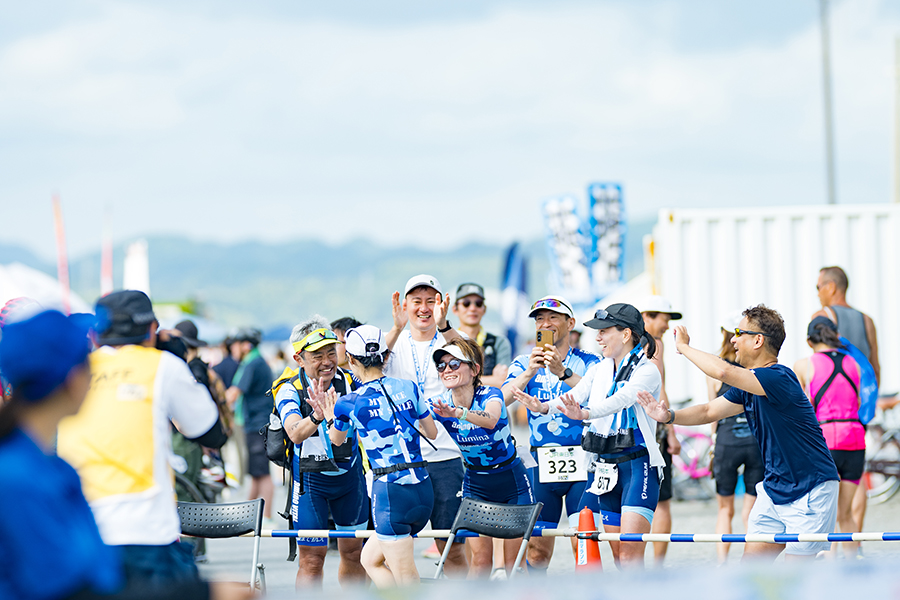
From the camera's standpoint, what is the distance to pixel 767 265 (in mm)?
10680

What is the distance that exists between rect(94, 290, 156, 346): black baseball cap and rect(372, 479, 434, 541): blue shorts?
2144mm

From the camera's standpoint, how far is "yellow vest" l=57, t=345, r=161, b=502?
335cm

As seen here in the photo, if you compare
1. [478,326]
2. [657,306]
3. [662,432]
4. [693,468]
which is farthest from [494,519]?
[693,468]

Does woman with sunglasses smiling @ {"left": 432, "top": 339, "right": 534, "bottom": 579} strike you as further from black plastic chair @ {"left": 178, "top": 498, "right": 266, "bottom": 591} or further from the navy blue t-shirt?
the navy blue t-shirt

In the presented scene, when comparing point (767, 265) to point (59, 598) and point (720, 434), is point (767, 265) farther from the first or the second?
point (59, 598)

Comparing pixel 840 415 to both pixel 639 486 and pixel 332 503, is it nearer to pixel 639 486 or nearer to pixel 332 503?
pixel 639 486

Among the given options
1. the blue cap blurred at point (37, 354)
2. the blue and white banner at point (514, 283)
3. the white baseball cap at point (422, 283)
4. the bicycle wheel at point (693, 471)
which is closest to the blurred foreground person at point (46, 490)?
the blue cap blurred at point (37, 354)

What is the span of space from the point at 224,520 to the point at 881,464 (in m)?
7.90

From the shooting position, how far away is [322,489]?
19.9ft

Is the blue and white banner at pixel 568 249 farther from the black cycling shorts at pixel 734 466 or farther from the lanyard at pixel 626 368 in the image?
the lanyard at pixel 626 368

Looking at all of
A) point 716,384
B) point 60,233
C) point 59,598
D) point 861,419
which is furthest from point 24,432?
point 60,233

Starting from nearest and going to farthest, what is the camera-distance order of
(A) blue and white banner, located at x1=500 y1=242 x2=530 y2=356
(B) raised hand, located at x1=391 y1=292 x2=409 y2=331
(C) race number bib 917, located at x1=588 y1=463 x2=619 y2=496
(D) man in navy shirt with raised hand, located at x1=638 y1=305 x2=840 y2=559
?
1. (D) man in navy shirt with raised hand, located at x1=638 y1=305 x2=840 y2=559
2. (C) race number bib 917, located at x1=588 y1=463 x2=619 y2=496
3. (B) raised hand, located at x1=391 y1=292 x2=409 y2=331
4. (A) blue and white banner, located at x1=500 y1=242 x2=530 y2=356

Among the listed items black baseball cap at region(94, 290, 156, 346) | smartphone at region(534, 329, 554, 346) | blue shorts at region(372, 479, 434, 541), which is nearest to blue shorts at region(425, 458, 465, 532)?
blue shorts at region(372, 479, 434, 541)

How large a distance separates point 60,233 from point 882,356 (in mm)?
29357
